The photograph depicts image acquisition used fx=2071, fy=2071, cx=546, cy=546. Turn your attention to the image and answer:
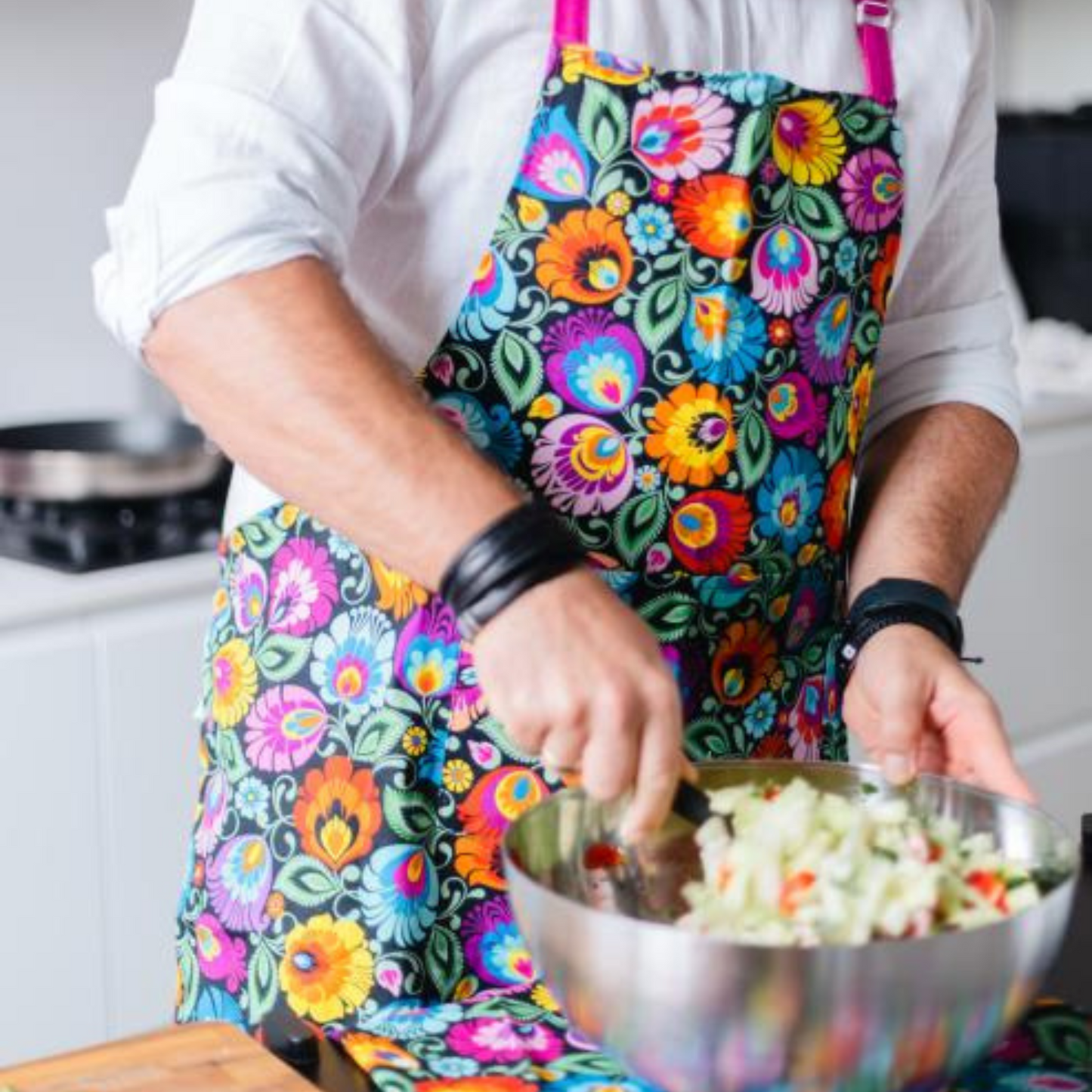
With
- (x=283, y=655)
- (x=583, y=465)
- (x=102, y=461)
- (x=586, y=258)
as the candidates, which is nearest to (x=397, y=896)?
(x=283, y=655)

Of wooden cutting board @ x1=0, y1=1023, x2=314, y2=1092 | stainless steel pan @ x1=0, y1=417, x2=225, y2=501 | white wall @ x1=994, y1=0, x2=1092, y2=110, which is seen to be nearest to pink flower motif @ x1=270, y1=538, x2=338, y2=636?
wooden cutting board @ x1=0, y1=1023, x2=314, y2=1092

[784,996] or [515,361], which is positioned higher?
[515,361]

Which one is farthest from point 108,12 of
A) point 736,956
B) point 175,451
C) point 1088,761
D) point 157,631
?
point 736,956

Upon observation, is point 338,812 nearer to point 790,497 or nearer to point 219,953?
point 219,953

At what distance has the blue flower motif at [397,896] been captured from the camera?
1.12m

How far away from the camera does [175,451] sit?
2.11 meters

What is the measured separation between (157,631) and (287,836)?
2.71 ft

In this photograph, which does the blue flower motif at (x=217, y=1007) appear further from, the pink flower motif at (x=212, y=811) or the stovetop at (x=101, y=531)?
the stovetop at (x=101, y=531)

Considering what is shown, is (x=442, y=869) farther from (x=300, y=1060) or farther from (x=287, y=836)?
(x=300, y=1060)

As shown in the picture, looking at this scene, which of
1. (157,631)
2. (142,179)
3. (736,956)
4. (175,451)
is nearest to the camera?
(736,956)

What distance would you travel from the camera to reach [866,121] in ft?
3.88

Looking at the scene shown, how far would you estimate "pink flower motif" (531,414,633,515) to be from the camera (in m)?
1.12

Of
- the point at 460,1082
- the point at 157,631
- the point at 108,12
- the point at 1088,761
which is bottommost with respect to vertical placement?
the point at 1088,761

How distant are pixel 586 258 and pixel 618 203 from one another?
0.11 feet
